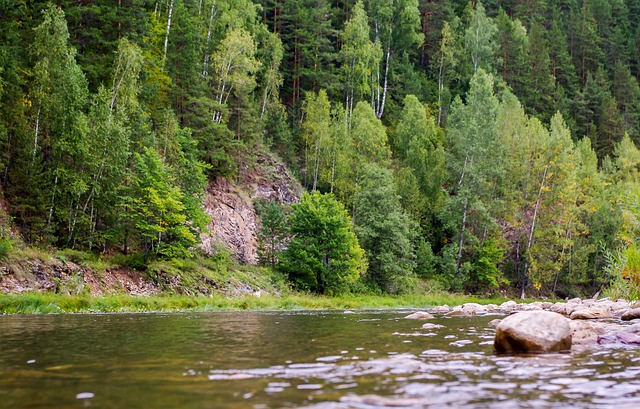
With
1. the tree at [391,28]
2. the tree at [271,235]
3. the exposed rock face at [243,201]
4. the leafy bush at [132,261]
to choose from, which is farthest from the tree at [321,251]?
the tree at [391,28]

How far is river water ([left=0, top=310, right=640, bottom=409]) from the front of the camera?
5316 mm

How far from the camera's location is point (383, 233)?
44.8m

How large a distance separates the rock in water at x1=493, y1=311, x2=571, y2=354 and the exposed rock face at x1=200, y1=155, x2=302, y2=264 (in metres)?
A: 28.0

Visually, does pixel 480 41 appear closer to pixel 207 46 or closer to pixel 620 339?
pixel 207 46

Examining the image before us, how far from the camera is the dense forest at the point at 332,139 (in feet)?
94.8

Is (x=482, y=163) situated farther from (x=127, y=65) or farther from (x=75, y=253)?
(x=75, y=253)

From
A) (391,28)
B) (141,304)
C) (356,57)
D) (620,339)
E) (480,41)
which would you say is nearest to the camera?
(620,339)

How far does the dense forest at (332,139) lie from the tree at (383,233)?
171 mm

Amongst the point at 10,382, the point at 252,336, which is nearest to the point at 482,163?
the point at 252,336

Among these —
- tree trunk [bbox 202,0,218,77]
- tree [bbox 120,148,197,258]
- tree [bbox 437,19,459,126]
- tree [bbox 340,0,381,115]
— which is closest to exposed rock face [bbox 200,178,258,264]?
tree [bbox 120,148,197,258]

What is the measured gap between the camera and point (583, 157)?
217ft

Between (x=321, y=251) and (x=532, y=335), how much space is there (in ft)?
100.0

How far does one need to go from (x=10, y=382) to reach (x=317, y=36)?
64.4 metres

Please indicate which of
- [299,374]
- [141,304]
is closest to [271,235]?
[141,304]
